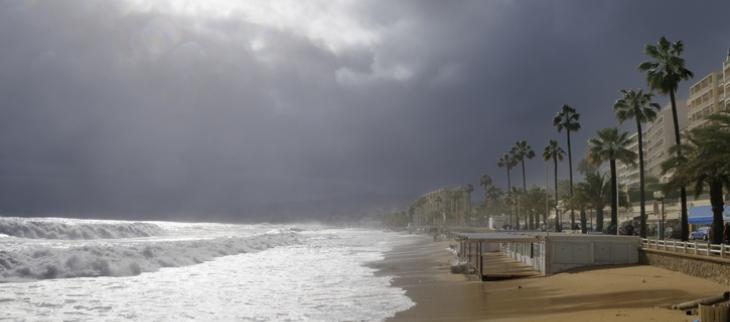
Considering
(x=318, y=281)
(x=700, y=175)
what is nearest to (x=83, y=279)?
(x=318, y=281)

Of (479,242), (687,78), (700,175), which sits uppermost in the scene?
(687,78)

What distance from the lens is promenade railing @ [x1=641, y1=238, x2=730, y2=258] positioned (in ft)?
79.9

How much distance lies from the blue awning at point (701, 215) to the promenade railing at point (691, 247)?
2359cm

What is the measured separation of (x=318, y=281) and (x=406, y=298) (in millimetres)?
7741

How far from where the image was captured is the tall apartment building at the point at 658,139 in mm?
105125

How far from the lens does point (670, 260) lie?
28.4 m

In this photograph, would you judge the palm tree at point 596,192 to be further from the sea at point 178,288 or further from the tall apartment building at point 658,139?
the tall apartment building at point 658,139

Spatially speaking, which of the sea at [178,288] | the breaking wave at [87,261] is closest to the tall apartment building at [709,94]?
the sea at [178,288]

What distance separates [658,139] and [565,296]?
113m

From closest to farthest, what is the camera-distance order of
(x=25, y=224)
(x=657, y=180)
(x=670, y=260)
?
(x=670, y=260) → (x=25, y=224) → (x=657, y=180)

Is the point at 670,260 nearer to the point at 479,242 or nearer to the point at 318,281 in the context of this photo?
the point at 479,242

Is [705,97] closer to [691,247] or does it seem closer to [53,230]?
[691,247]

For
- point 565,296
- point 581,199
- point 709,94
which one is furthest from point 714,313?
point 709,94

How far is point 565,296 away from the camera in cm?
2414
